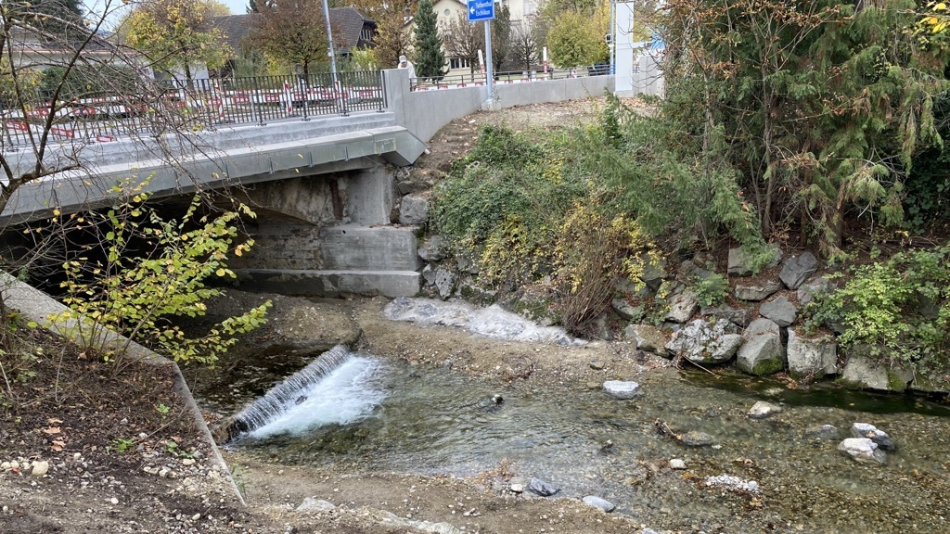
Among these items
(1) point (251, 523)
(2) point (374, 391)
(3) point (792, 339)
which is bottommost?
(2) point (374, 391)

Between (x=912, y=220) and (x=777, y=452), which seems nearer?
(x=777, y=452)

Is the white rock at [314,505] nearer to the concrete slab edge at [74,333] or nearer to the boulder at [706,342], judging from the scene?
the concrete slab edge at [74,333]

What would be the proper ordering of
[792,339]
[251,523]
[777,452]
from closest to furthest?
1. [251,523]
2. [777,452]
3. [792,339]

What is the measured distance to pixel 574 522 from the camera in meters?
6.26

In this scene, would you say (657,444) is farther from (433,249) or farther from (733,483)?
(433,249)

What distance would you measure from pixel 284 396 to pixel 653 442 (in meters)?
5.64

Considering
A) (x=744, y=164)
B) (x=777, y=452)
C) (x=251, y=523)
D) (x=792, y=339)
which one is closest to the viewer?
(x=251, y=523)

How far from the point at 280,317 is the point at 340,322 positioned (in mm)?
1256

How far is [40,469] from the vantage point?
15.7 ft

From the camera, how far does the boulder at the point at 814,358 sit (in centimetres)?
955

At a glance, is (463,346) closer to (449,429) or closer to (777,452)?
(449,429)

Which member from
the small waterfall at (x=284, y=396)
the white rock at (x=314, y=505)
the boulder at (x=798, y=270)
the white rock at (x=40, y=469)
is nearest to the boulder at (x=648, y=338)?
the boulder at (x=798, y=270)

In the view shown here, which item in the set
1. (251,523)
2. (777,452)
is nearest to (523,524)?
(251,523)

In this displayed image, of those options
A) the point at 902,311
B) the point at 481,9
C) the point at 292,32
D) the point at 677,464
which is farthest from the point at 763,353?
the point at 292,32
